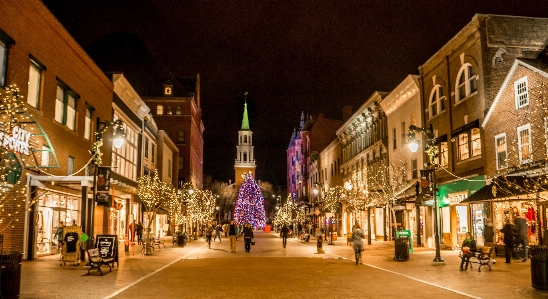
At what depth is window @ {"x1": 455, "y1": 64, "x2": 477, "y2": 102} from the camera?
94.4 feet

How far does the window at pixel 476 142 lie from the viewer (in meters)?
27.8

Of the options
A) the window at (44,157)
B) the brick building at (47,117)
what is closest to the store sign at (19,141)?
the brick building at (47,117)

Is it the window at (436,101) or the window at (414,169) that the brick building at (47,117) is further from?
the window at (414,169)

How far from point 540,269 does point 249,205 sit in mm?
84055

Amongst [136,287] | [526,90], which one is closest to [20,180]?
[136,287]

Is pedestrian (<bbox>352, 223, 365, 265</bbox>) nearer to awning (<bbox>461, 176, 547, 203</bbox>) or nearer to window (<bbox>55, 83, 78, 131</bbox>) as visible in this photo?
awning (<bbox>461, 176, 547, 203</bbox>)

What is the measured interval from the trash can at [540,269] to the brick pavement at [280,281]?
222 millimetres

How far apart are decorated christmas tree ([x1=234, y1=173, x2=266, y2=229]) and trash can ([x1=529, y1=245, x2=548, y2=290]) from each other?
8272 cm

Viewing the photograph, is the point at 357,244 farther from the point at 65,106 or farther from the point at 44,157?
the point at 65,106

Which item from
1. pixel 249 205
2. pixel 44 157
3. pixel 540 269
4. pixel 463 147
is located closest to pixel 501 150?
pixel 463 147

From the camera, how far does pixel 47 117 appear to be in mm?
25500

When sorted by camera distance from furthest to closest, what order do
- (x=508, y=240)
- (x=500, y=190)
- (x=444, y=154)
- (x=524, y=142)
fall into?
(x=444, y=154) → (x=524, y=142) → (x=500, y=190) → (x=508, y=240)

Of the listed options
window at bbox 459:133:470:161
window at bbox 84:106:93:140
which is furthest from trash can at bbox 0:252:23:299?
window at bbox 459:133:470:161

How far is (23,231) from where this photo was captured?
23.4 meters
